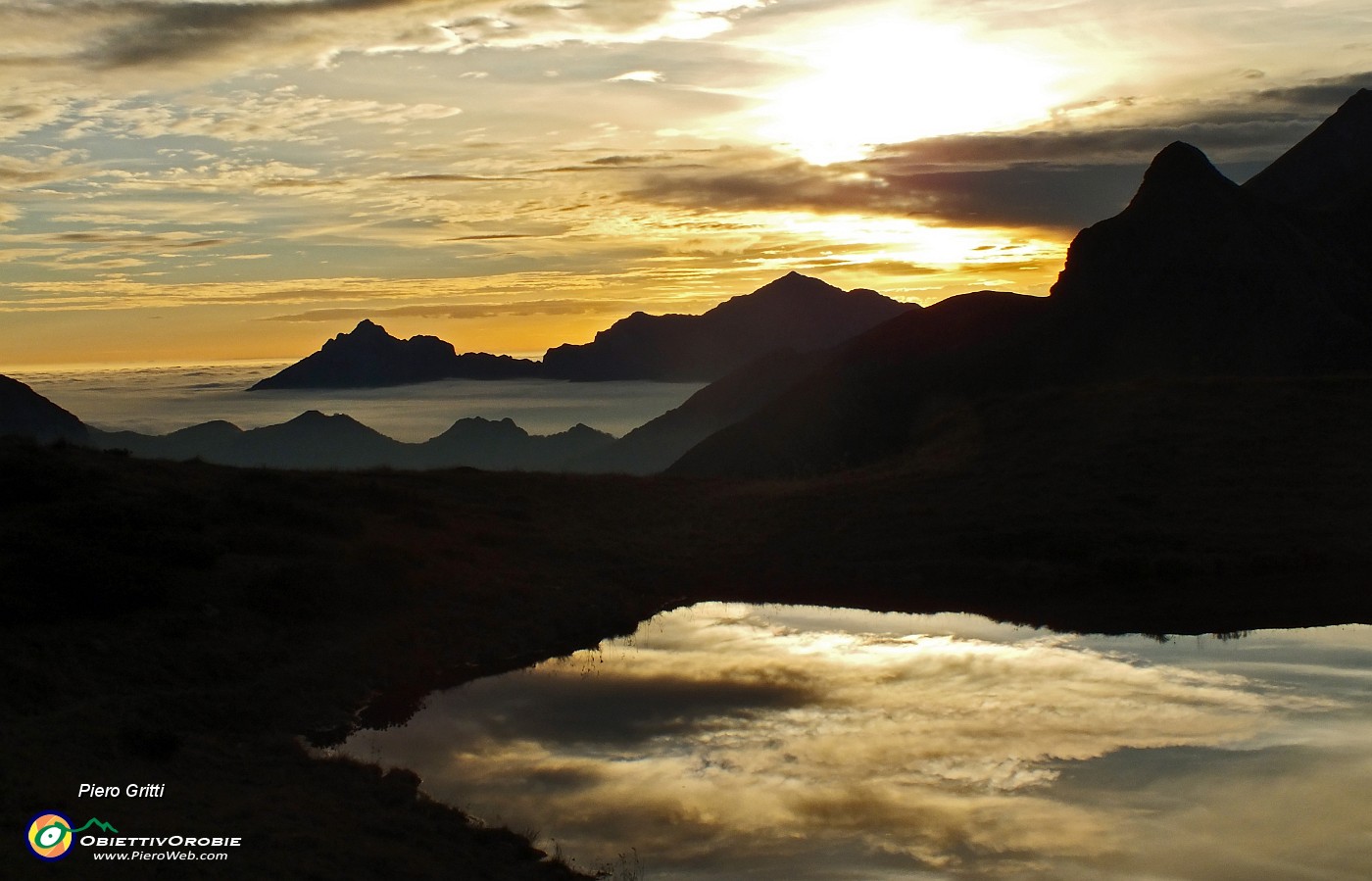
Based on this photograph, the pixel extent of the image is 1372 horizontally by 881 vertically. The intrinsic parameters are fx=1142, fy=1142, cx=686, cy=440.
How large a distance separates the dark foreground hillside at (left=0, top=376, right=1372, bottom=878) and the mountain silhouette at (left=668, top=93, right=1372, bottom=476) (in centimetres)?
4998

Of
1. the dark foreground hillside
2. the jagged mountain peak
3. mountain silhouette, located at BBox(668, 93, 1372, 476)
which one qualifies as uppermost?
the jagged mountain peak

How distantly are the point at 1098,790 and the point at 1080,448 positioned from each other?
26.8 meters

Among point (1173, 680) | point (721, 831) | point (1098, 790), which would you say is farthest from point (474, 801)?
point (1173, 680)

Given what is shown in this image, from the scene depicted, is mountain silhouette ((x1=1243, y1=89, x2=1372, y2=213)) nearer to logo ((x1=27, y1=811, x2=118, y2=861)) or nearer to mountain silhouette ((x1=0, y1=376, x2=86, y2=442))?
logo ((x1=27, y1=811, x2=118, y2=861))

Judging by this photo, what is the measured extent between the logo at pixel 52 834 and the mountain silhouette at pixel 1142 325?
261 feet

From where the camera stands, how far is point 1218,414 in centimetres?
4250

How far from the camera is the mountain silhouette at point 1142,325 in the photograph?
9662 centimetres

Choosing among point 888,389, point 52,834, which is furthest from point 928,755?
point 888,389

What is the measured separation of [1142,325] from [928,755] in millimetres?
97034

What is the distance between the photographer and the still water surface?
14.3m

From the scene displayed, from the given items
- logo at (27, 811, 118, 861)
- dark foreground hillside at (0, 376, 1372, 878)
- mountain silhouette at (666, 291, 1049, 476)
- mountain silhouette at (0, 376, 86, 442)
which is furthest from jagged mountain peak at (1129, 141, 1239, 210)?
mountain silhouette at (0, 376, 86, 442)

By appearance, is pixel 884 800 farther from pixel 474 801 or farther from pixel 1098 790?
pixel 474 801

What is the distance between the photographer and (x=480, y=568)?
30.5 metres

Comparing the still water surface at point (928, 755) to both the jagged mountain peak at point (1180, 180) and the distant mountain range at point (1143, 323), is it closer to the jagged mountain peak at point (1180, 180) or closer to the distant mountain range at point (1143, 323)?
the distant mountain range at point (1143, 323)
